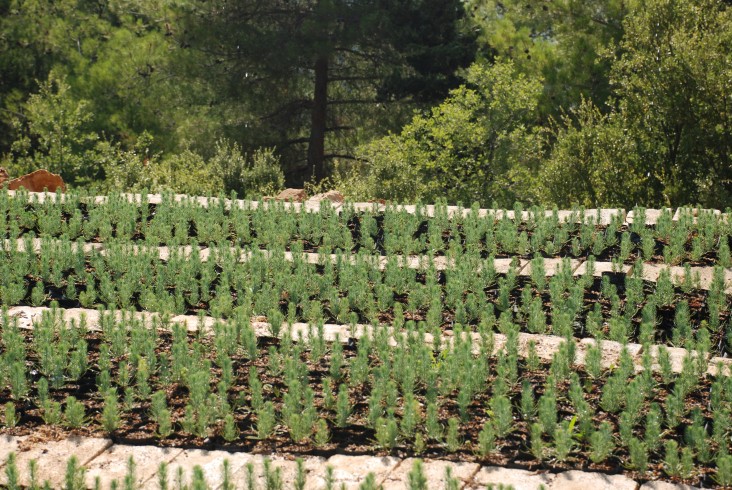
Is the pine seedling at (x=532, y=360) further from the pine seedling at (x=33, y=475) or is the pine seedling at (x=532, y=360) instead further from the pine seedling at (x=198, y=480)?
the pine seedling at (x=33, y=475)

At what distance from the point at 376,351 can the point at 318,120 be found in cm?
1688

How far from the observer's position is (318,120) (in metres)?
22.3

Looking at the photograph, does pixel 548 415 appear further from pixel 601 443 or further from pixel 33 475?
pixel 33 475

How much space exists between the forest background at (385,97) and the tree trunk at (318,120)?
36mm

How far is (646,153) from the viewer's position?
1255 centimetres

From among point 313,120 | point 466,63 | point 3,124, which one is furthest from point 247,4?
point 3,124

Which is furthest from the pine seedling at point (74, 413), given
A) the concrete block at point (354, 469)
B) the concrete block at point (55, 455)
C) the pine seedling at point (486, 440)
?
the pine seedling at point (486, 440)

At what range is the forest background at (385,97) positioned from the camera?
12.5 m

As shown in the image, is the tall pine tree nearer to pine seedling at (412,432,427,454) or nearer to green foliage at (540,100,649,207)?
green foliage at (540,100,649,207)

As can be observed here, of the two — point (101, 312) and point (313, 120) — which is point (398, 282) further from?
point (313, 120)

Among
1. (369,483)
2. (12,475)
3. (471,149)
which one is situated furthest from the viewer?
(471,149)

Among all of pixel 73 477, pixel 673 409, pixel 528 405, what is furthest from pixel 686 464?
pixel 73 477

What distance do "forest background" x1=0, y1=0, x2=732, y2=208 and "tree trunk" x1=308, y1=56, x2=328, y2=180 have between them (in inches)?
1.4

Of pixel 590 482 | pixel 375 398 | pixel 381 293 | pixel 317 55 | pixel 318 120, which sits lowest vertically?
pixel 590 482
